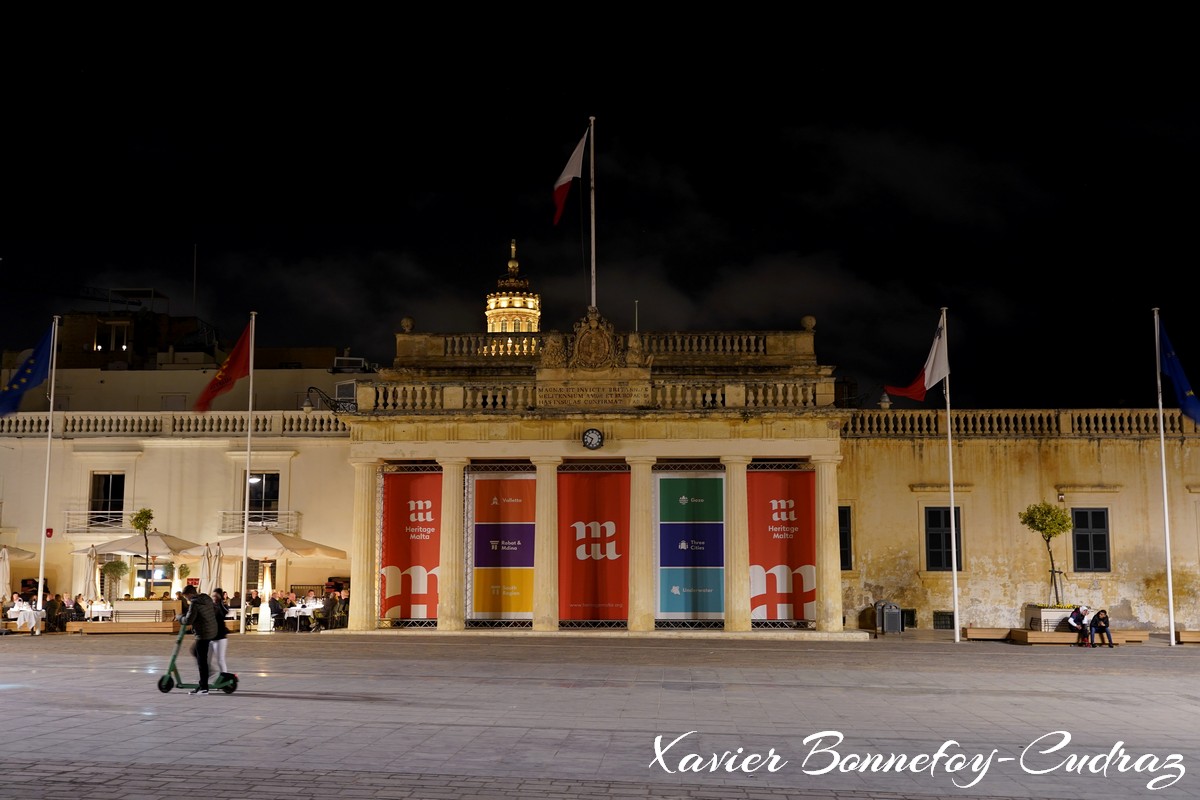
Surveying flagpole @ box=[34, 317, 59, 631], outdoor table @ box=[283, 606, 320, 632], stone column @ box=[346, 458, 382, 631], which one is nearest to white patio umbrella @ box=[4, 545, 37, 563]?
flagpole @ box=[34, 317, 59, 631]

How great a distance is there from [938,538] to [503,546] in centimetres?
1190

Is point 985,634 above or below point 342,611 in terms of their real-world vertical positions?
below

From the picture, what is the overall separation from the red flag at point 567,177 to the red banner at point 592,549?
283 inches

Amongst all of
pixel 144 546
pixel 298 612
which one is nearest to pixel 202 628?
pixel 298 612

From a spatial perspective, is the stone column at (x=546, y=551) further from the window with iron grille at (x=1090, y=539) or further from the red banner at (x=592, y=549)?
the window with iron grille at (x=1090, y=539)

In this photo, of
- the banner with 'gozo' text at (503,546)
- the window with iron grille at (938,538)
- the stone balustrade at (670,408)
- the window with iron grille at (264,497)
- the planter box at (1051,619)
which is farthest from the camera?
the window with iron grille at (264,497)

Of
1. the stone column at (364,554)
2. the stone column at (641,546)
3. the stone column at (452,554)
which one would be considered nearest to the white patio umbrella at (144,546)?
the stone column at (364,554)

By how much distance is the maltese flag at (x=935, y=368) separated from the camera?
29.3 m

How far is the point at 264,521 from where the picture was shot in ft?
111

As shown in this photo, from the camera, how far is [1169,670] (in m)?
20.8

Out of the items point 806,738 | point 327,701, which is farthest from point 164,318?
point 806,738

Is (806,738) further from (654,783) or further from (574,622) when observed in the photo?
(574,622)

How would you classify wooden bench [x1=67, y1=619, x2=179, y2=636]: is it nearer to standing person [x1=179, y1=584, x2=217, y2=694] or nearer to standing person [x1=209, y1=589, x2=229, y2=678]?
standing person [x1=209, y1=589, x2=229, y2=678]

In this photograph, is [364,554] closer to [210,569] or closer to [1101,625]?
[210,569]
